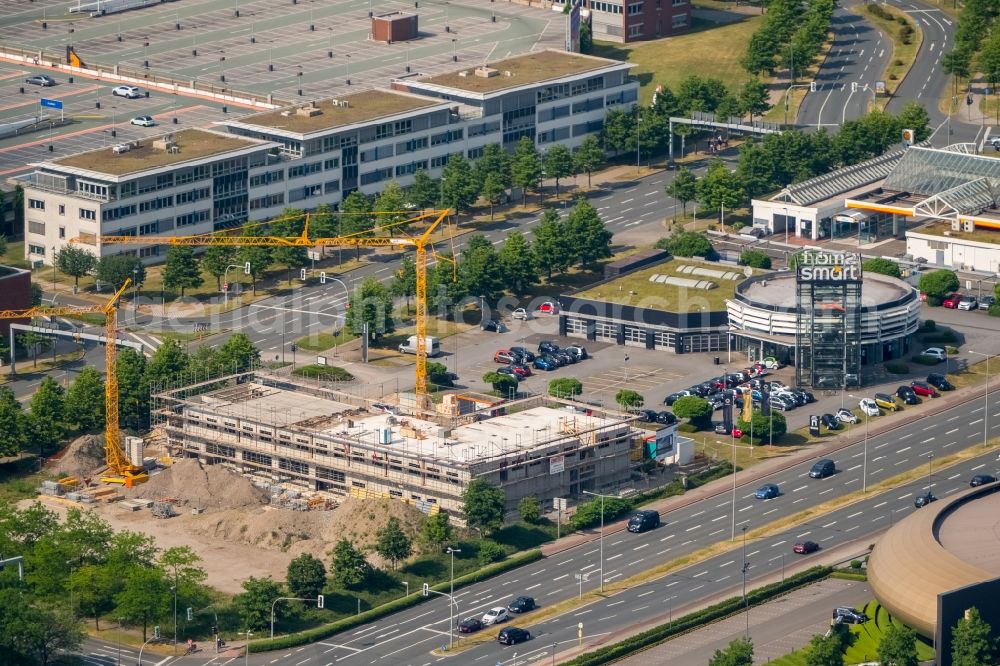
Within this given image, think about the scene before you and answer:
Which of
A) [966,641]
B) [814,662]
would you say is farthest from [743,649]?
[966,641]

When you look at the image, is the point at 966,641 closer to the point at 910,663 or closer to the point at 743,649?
the point at 910,663

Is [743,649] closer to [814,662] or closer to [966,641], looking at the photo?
[814,662]

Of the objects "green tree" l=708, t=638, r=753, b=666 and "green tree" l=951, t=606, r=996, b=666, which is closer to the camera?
"green tree" l=708, t=638, r=753, b=666

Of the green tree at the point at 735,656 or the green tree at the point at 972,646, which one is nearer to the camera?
the green tree at the point at 735,656

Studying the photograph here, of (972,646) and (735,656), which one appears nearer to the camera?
(735,656)

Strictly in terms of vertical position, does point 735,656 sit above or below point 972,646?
below
